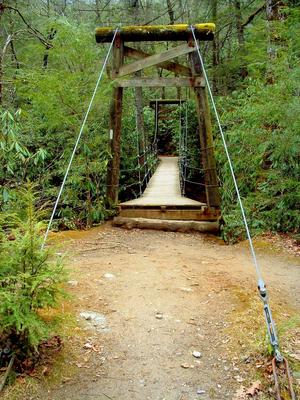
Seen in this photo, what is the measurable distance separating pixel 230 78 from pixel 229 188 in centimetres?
648

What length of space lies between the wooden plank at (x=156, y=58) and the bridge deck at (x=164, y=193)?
6.76ft

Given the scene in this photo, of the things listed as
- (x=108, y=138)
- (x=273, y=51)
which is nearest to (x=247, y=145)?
(x=273, y=51)

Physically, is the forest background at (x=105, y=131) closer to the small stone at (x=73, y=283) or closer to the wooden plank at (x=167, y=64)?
the wooden plank at (x=167, y=64)

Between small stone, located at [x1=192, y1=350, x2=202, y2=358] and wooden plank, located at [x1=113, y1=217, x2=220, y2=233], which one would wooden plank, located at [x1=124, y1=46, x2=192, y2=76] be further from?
small stone, located at [x1=192, y1=350, x2=202, y2=358]

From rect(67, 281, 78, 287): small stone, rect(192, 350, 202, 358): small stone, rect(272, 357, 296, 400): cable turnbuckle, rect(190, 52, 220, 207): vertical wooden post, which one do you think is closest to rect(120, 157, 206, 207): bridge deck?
rect(190, 52, 220, 207): vertical wooden post

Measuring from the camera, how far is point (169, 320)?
8.60ft

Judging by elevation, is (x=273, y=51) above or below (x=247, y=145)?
above

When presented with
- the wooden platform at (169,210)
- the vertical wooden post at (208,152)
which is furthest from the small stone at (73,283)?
the vertical wooden post at (208,152)

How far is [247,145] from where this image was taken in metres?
6.14

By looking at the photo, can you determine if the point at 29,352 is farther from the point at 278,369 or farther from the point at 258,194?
the point at 258,194

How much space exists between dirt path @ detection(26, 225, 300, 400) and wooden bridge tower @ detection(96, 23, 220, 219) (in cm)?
181

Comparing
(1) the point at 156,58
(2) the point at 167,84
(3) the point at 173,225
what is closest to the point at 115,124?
(2) the point at 167,84

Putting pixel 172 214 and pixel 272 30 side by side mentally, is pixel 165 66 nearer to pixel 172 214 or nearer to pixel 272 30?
pixel 272 30

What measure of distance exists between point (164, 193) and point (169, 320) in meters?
4.84
